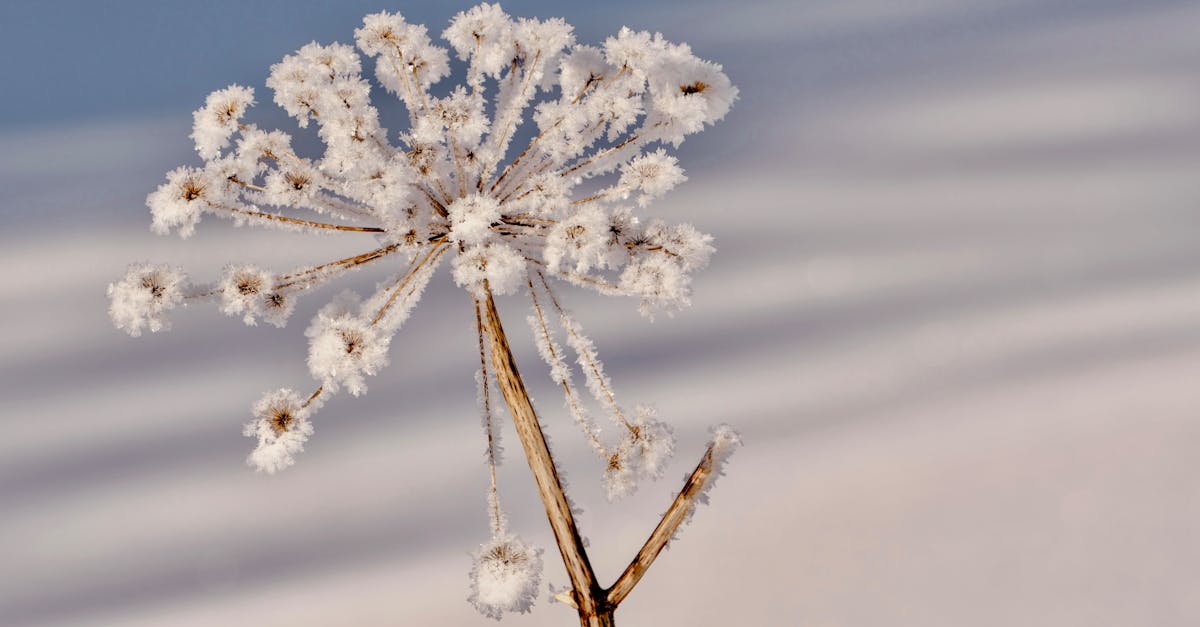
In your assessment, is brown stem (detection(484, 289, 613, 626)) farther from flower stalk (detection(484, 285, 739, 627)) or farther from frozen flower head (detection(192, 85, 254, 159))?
frozen flower head (detection(192, 85, 254, 159))

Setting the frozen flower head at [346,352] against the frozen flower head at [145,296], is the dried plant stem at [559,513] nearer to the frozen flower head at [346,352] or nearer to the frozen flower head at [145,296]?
the frozen flower head at [346,352]

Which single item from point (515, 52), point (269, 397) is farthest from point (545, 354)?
point (515, 52)

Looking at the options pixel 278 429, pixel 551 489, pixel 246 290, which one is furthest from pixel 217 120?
pixel 551 489

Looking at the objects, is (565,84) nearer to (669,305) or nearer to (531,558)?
(669,305)

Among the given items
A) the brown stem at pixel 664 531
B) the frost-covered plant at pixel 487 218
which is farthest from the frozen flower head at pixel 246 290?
the brown stem at pixel 664 531

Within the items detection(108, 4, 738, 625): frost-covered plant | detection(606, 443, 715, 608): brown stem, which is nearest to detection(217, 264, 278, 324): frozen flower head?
detection(108, 4, 738, 625): frost-covered plant

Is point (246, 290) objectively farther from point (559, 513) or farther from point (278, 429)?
point (559, 513)
